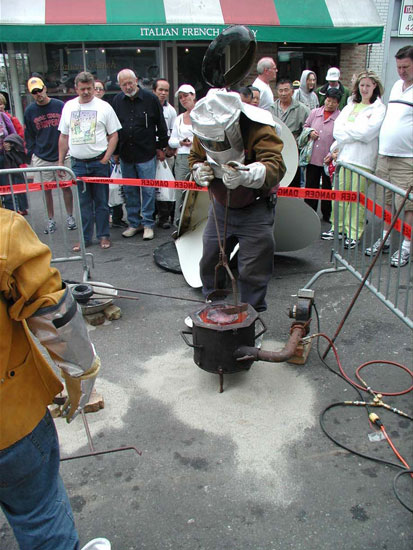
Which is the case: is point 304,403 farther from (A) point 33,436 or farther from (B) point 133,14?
(B) point 133,14

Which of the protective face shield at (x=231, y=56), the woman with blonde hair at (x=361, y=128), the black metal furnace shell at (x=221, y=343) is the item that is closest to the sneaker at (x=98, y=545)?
the black metal furnace shell at (x=221, y=343)

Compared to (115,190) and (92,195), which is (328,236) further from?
(92,195)

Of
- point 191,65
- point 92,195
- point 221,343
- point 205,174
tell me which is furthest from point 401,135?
point 191,65

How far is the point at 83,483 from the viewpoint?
8.64 ft

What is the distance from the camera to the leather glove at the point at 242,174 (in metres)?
3.20

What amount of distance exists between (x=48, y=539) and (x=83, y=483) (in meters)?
0.85

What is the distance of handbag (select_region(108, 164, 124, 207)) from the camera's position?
Result: 6.57 metres

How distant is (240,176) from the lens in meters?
3.20

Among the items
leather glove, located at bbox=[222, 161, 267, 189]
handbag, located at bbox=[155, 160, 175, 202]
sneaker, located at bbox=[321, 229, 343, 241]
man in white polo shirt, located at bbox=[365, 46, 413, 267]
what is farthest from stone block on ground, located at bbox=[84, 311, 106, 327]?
sneaker, located at bbox=[321, 229, 343, 241]

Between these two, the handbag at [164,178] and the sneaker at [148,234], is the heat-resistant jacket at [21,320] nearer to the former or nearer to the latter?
the sneaker at [148,234]

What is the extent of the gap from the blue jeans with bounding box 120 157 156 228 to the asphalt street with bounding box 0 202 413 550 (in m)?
2.41

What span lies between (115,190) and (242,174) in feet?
12.5

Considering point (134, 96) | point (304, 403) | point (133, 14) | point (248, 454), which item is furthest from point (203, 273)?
point (133, 14)

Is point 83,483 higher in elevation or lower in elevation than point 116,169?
lower
